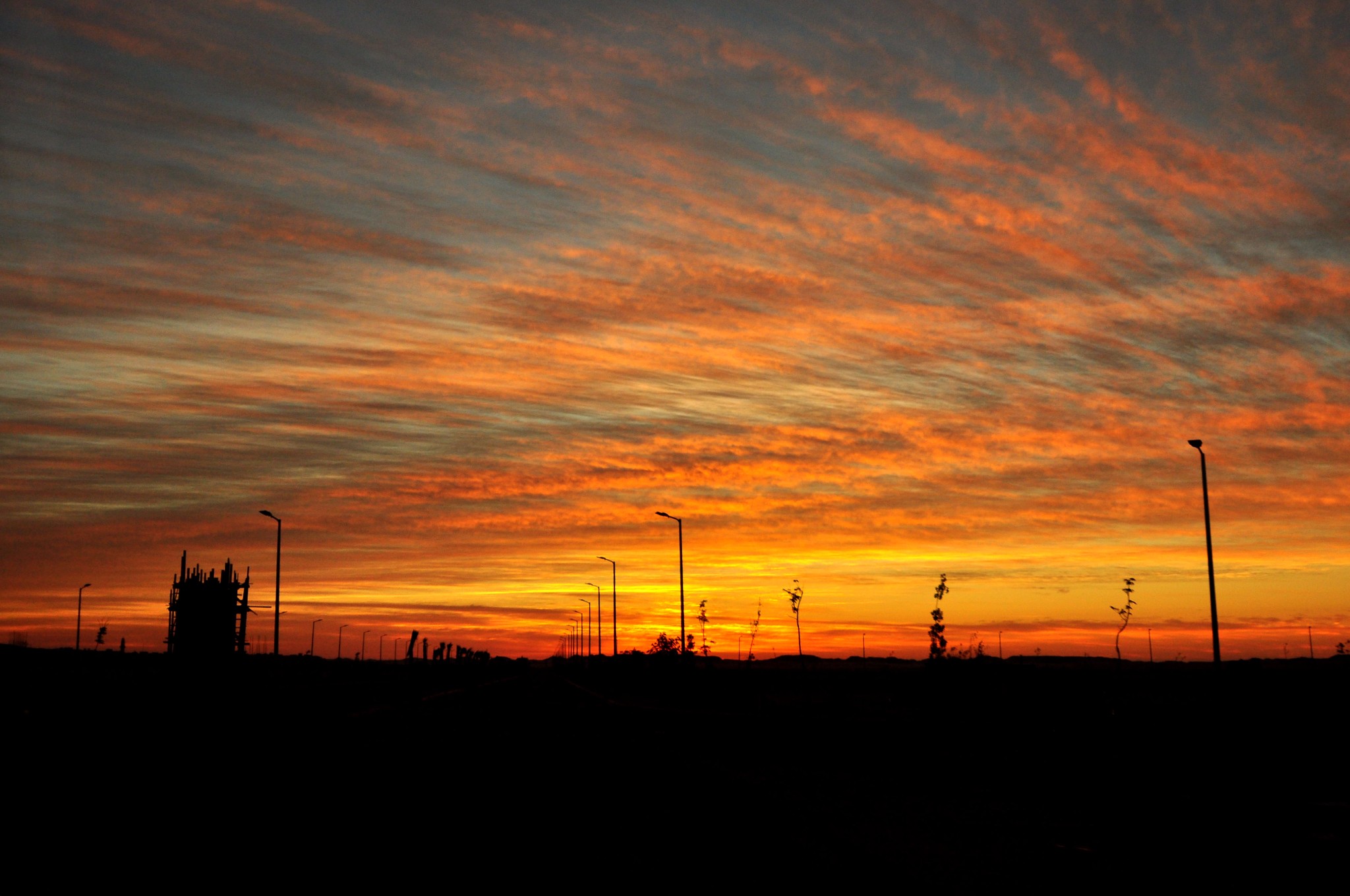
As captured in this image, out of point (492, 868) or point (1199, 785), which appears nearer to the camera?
point (492, 868)

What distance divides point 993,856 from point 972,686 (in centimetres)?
4589

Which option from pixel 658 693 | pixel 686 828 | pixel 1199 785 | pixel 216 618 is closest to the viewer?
pixel 686 828

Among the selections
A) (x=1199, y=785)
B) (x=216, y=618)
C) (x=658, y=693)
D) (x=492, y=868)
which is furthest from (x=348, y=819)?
(x=658, y=693)

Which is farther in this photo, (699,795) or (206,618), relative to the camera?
(206,618)

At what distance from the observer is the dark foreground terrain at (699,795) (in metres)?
12.6

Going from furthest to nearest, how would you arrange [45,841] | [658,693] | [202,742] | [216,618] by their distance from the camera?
1. [658,693]
2. [216,618]
3. [202,742]
4. [45,841]

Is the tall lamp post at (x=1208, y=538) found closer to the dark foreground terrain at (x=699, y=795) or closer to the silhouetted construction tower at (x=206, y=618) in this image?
the dark foreground terrain at (x=699, y=795)

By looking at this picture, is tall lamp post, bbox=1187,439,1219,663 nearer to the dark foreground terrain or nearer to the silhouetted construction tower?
the dark foreground terrain

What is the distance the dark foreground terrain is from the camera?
12.6 metres

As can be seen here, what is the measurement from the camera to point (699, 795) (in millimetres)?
20250

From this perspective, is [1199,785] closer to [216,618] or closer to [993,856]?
[993,856]

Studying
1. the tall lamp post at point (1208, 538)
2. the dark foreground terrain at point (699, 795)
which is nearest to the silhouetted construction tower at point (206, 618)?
the dark foreground terrain at point (699, 795)

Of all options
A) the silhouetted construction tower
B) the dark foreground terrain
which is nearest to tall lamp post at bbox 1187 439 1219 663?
the dark foreground terrain

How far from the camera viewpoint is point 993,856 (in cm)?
1373
